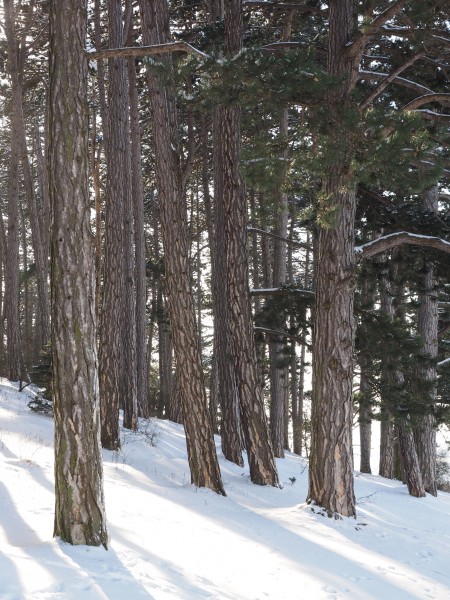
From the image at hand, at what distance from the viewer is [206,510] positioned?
7145 millimetres

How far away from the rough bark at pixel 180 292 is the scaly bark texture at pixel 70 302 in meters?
3.49

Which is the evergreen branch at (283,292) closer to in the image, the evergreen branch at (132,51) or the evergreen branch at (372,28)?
the evergreen branch at (372,28)

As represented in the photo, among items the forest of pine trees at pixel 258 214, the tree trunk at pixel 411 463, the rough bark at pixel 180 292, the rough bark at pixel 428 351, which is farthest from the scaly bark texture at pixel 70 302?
the rough bark at pixel 428 351

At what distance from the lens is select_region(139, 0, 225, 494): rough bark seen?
324 inches

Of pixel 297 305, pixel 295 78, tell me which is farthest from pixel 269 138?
pixel 297 305

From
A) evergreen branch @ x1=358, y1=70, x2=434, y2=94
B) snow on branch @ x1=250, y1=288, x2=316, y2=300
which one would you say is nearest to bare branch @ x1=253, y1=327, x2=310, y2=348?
snow on branch @ x1=250, y1=288, x2=316, y2=300

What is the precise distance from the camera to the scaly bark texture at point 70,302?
4684 millimetres

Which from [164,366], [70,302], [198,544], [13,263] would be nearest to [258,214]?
[70,302]

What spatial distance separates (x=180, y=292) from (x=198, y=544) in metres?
3.62

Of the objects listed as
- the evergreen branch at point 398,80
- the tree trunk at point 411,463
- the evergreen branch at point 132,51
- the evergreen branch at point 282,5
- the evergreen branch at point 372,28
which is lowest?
the tree trunk at point 411,463

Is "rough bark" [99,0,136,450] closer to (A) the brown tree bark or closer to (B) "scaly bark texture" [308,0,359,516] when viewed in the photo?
(A) the brown tree bark

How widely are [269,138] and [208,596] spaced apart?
5620mm

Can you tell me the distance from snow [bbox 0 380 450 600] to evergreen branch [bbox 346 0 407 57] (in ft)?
19.8

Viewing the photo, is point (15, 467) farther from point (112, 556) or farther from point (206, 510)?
point (112, 556)
